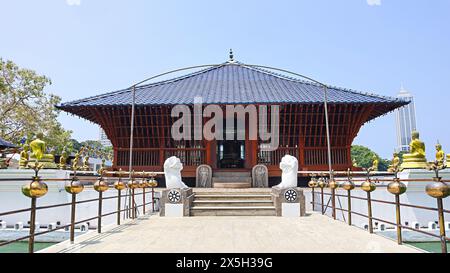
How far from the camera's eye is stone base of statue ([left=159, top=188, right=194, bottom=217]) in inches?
327

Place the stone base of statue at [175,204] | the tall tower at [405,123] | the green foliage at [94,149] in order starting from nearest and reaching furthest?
1. the stone base of statue at [175,204]
2. the green foliage at [94,149]
3. the tall tower at [405,123]

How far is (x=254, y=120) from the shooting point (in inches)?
575

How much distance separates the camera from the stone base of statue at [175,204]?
830 centimetres

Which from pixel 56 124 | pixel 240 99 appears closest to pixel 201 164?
pixel 240 99

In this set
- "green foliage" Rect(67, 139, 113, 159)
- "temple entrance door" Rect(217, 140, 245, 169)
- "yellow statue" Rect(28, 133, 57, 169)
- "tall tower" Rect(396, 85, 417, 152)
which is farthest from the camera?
"tall tower" Rect(396, 85, 417, 152)

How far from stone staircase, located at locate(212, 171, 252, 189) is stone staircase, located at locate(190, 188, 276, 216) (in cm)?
256

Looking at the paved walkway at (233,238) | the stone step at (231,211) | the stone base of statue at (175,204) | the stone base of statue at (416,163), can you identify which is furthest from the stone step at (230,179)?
the paved walkway at (233,238)

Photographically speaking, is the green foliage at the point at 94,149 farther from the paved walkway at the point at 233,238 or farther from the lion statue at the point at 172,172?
the paved walkway at the point at 233,238

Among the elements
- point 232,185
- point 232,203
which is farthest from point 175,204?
point 232,185

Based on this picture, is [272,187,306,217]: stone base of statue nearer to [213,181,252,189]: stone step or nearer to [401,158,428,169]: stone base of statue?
[213,181,252,189]: stone step

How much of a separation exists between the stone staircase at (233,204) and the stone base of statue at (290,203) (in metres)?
0.32

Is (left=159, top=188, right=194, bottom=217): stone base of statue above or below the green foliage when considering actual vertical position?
below

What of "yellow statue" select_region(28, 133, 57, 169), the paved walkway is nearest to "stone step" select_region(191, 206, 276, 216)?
the paved walkway

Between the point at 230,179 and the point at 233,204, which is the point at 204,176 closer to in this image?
the point at 230,179
